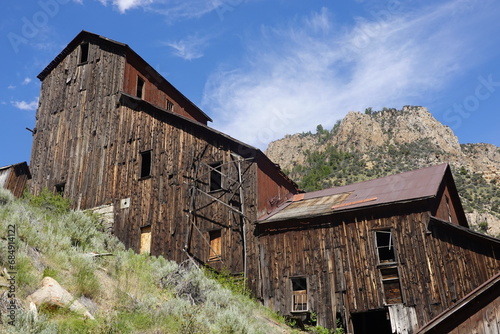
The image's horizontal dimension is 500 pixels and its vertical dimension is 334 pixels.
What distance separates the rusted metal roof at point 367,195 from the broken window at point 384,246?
114 cm

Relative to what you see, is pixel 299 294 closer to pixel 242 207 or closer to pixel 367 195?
pixel 242 207

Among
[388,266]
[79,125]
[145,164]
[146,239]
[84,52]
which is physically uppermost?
[84,52]

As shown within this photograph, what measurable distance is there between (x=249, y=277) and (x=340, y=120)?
83.2 meters

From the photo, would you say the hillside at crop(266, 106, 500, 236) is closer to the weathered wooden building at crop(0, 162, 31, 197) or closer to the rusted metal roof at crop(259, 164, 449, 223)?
the rusted metal roof at crop(259, 164, 449, 223)

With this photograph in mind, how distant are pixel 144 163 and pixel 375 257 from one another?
12118mm

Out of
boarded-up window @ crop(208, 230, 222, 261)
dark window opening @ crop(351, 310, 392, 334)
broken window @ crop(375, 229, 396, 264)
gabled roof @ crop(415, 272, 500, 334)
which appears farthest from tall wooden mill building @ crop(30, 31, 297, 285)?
gabled roof @ crop(415, 272, 500, 334)

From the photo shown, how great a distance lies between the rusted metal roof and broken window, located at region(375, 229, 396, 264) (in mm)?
1145

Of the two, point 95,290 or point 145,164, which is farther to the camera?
point 145,164

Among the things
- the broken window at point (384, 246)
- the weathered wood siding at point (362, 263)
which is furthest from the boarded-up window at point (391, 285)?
the broken window at point (384, 246)

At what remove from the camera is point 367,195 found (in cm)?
1838

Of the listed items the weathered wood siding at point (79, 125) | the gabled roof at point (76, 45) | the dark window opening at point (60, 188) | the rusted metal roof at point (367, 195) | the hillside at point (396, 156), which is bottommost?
the rusted metal roof at point (367, 195)

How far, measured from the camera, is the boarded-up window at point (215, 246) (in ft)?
62.8

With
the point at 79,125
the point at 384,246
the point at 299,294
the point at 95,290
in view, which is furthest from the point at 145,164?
the point at 95,290

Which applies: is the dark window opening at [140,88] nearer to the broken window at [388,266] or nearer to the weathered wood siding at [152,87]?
the weathered wood siding at [152,87]
